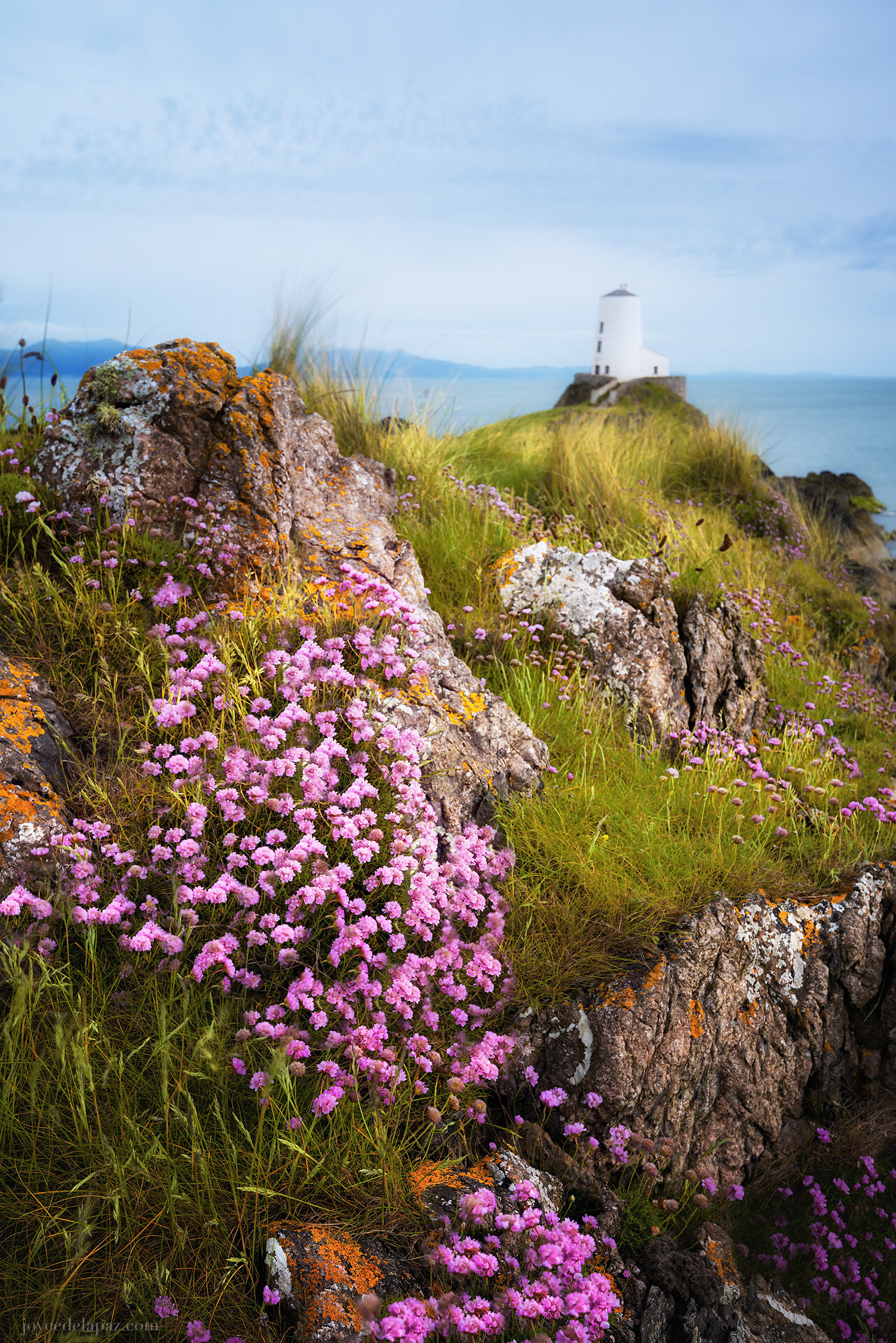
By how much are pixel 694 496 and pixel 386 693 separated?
825 centimetres

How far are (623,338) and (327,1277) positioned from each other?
45.4m

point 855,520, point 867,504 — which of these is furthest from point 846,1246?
point 867,504

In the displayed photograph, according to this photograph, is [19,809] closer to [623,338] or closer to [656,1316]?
[656,1316]

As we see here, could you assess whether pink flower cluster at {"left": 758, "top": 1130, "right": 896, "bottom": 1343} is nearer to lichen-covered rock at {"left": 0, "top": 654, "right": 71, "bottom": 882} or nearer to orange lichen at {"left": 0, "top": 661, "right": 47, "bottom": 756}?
lichen-covered rock at {"left": 0, "top": 654, "right": 71, "bottom": 882}

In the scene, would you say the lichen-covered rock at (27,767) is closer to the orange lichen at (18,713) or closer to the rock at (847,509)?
the orange lichen at (18,713)

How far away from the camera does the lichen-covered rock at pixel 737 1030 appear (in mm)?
3145

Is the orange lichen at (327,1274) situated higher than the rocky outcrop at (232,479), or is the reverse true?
the rocky outcrop at (232,479)

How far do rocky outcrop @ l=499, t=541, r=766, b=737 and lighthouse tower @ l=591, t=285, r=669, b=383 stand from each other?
39.6 m

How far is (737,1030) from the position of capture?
136 inches

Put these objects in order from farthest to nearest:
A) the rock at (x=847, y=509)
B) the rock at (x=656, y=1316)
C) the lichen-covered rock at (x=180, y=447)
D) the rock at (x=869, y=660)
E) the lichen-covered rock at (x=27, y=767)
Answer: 1. the rock at (x=847, y=509)
2. the rock at (x=869, y=660)
3. the lichen-covered rock at (x=180, y=447)
4. the lichen-covered rock at (x=27, y=767)
5. the rock at (x=656, y=1316)

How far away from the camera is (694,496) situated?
10.8 meters

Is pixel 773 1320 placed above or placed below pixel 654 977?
below

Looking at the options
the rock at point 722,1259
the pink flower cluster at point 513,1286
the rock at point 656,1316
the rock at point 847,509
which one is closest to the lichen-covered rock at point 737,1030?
the rock at point 722,1259

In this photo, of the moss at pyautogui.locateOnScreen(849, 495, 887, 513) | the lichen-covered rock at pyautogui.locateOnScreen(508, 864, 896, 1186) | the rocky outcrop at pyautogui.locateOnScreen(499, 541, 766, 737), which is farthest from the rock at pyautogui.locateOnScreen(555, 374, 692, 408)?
the lichen-covered rock at pyautogui.locateOnScreen(508, 864, 896, 1186)
